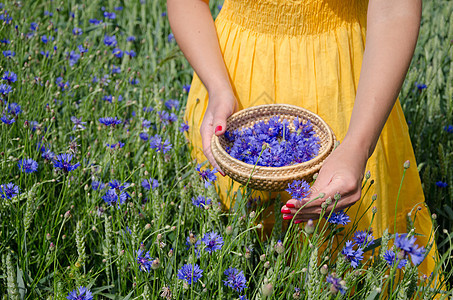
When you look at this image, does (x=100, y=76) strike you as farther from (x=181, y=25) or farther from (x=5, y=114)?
(x=181, y=25)

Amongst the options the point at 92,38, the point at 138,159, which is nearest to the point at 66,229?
the point at 138,159

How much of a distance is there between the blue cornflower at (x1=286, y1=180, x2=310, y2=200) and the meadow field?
3.3 inches

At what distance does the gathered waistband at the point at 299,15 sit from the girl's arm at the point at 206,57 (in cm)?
12

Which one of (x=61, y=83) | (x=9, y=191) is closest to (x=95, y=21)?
(x=61, y=83)

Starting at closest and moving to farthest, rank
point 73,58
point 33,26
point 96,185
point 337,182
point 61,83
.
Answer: point 337,182 < point 96,185 < point 61,83 < point 73,58 < point 33,26

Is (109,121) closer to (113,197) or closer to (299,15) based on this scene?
(113,197)

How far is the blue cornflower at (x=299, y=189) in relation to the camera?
1.04 m

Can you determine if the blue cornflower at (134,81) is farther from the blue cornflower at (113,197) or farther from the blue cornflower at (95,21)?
the blue cornflower at (113,197)

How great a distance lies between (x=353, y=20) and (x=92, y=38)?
1769mm

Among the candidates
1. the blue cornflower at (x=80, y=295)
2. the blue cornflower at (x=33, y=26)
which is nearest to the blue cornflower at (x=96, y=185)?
the blue cornflower at (x=80, y=295)

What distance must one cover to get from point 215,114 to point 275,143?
0.58ft

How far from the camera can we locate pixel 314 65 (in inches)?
55.0

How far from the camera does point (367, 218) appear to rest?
4.55 ft

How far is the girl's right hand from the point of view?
1.29 m
